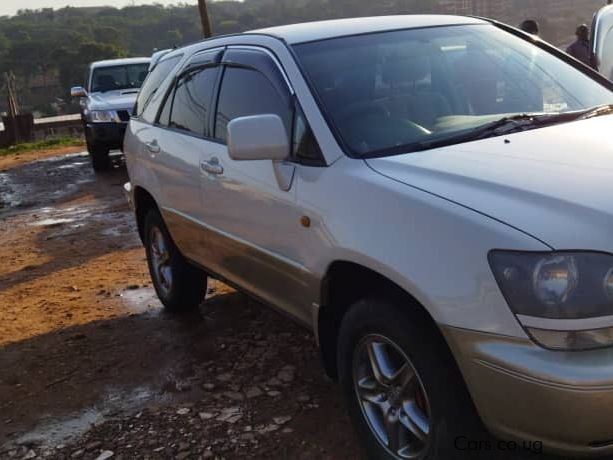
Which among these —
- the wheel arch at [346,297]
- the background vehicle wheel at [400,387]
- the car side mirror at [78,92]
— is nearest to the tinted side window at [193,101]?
the wheel arch at [346,297]

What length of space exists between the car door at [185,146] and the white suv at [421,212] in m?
0.02

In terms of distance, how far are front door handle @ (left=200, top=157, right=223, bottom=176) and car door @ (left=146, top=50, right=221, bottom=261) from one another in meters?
0.09

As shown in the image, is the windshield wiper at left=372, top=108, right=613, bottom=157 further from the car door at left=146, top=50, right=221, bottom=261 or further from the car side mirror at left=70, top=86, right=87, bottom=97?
the car side mirror at left=70, top=86, right=87, bottom=97

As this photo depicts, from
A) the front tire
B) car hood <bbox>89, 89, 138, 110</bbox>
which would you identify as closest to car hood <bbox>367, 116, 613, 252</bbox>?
car hood <bbox>89, 89, 138, 110</bbox>

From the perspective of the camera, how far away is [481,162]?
107 inches

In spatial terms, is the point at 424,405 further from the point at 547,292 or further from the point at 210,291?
the point at 210,291


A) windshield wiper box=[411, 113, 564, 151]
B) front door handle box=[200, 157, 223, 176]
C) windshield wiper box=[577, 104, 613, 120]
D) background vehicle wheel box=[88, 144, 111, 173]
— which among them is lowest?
background vehicle wheel box=[88, 144, 111, 173]

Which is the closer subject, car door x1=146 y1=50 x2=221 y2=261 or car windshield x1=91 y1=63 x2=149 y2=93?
car door x1=146 y1=50 x2=221 y2=261

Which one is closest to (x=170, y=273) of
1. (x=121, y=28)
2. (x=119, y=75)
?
(x=119, y=75)

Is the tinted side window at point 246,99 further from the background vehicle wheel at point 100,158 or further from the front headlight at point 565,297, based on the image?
the background vehicle wheel at point 100,158

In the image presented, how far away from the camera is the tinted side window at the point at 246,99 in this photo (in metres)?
3.48

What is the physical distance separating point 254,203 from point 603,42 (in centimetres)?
564

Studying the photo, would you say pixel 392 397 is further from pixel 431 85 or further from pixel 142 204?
pixel 142 204

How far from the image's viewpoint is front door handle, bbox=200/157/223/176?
A: 3830 millimetres
